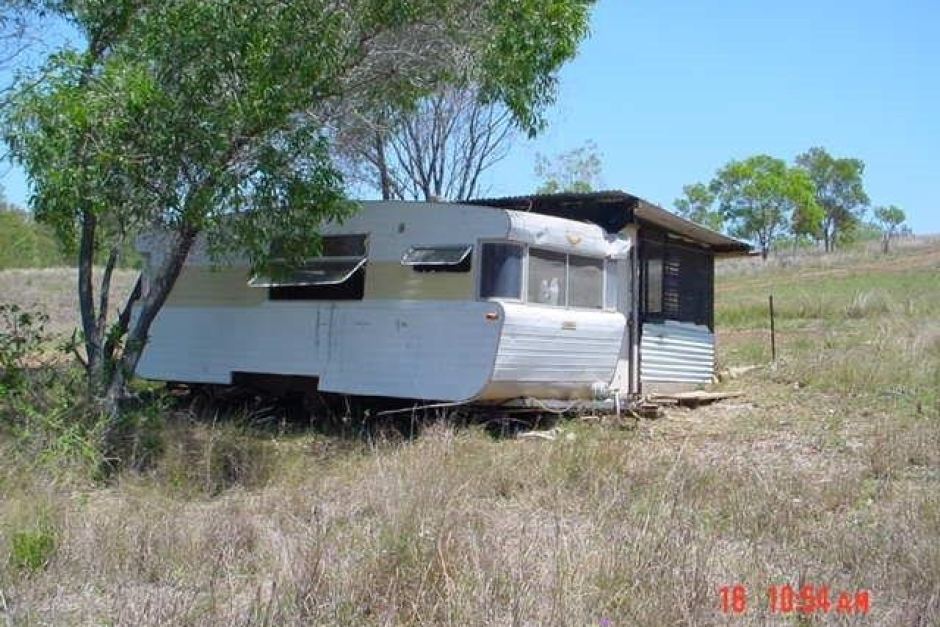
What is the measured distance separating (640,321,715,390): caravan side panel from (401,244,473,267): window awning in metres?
3.50

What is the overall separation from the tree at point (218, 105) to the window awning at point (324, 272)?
1025 mm

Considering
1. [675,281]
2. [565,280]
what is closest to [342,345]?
[565,280]

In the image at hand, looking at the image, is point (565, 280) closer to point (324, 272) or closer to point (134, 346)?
point (324, 272)

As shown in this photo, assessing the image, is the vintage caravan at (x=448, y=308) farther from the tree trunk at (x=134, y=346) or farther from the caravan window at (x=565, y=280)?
the tree trunk at (x=134, y=346)

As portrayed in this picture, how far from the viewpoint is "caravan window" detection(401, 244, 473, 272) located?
9.58 meters

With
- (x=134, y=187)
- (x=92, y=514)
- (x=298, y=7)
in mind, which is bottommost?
(x=92, y=514)

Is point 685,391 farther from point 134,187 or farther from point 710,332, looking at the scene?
point 134,187

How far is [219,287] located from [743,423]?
6258 mm

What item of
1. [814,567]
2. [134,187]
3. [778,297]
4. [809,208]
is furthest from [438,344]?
[809,208]

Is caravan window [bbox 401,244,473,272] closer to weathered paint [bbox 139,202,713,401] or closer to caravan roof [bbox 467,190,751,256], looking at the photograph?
weathered paint [bbox 139,202,713,401]

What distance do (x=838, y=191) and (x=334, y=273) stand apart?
215ft

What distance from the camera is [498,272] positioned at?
31.3 ft

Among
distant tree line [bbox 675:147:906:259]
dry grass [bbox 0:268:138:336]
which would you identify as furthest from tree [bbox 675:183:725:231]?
dry grass [bbox 0:268:138:336]

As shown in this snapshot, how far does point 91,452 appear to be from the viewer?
25.4ft
